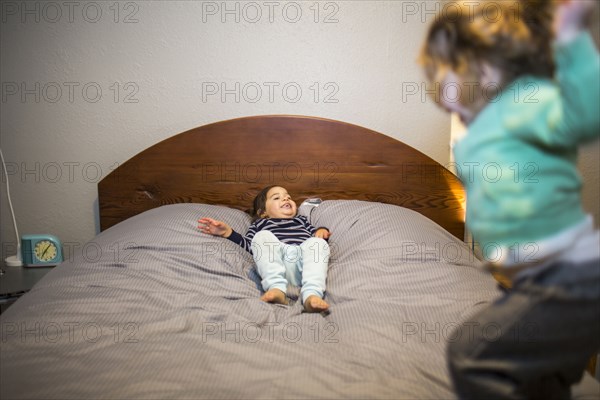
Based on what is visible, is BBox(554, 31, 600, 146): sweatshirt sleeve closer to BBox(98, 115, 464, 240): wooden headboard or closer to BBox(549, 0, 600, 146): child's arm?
BBox(549, 0, 600, 146): child's arm

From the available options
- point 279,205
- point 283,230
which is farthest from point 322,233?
point 279,205

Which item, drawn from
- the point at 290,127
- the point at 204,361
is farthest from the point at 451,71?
the point at 290,127

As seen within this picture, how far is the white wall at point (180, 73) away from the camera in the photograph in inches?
102

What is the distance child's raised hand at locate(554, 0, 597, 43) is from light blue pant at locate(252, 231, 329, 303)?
3.94 feet

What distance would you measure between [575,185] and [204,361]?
3.08 ft

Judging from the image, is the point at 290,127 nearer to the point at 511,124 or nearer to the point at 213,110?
the point at 213,110

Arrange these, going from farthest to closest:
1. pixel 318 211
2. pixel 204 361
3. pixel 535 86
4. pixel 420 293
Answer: pixel 318 211 < pixel 420 293 < pixel 204 361 < pixel 535 86

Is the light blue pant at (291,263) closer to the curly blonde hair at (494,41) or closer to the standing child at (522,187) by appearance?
the standing child at (522,187)

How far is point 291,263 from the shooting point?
2.06 m

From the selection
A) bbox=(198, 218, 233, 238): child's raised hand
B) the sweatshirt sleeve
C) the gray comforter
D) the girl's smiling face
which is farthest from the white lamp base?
the sweatshirt sleeve

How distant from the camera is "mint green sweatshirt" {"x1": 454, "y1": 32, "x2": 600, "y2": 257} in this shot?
0.80 metres

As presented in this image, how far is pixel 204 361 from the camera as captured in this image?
1.38 m

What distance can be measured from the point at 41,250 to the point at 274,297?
134 centimetres

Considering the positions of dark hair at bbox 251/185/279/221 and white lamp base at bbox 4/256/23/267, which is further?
white lamp base at bbox 4/256/23/267
